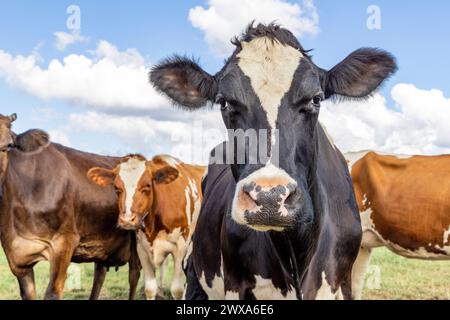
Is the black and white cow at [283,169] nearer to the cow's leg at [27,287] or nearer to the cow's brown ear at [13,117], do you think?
the cow's brown ear at [13,117]

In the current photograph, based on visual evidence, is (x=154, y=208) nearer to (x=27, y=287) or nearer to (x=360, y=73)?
(x=27, y=287)

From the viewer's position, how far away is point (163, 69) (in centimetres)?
413

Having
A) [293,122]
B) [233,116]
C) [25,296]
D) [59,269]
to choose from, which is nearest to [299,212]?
[293,122]

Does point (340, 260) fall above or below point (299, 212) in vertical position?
below

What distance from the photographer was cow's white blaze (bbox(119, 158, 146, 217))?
8.45 metres

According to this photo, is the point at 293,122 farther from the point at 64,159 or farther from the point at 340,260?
the point at 64,159

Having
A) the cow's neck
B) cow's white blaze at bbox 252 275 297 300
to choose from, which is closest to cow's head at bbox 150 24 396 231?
the cow's neck

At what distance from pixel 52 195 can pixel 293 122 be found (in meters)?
5.72

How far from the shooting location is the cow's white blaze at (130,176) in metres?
8.45

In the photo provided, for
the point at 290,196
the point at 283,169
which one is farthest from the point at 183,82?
the point at 290,196

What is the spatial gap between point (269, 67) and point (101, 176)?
5.79 metres

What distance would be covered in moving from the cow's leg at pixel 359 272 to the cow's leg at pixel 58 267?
4.31 metres

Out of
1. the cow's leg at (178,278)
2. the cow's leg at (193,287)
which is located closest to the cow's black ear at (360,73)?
the cow's leg at (193,287)
